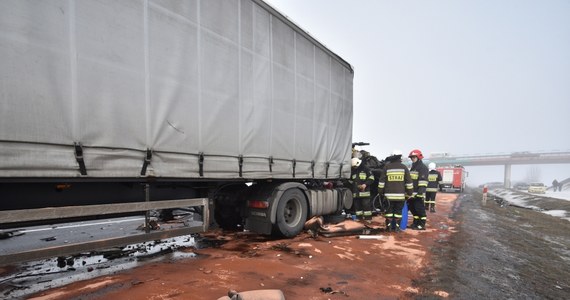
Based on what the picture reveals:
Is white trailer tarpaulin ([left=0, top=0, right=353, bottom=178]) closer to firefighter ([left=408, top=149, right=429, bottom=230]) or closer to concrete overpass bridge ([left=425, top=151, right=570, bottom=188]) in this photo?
firefighter ([left=408, top=149, right=429, bottom=230])

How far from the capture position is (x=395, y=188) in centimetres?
668

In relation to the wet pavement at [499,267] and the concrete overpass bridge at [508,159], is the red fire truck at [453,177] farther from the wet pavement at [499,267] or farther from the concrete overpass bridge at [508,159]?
the concrete overpass bridge at [508,159]

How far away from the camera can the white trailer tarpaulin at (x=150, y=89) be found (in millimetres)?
2396

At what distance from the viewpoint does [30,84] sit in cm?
240

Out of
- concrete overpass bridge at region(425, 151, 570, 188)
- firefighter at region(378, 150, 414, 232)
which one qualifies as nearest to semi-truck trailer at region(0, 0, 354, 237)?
firefighter at region(378, 150, 414, 232)

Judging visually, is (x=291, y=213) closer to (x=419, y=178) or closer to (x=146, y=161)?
(x=146, y=161)

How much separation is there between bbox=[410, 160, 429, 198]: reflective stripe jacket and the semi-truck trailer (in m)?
3.09

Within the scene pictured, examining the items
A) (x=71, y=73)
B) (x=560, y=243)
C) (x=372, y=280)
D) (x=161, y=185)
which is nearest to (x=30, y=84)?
(x=71, y=73)

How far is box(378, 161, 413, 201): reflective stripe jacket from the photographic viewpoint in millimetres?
6645

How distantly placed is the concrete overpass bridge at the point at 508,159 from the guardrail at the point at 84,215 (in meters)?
66.0

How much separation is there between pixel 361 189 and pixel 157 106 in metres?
6.01

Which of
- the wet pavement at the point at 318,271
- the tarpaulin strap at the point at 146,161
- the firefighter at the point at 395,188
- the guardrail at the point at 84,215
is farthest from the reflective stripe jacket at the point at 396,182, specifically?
the tarpaulin strap at the point at 146,161

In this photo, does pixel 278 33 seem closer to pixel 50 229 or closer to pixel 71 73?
pixel 71 73

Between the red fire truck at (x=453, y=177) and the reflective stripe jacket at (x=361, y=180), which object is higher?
the reflective stripe jacket at (x=361, y=180)
